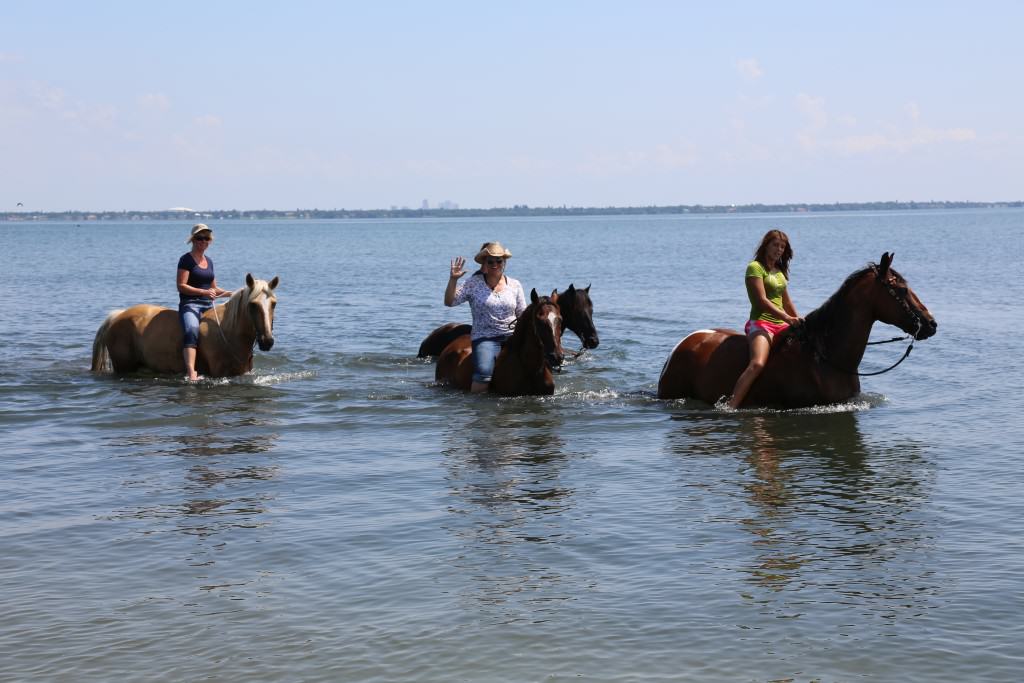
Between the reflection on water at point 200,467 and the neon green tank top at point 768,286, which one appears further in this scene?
the neon green tank top at point 768,286

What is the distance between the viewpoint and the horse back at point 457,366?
47.6 ft

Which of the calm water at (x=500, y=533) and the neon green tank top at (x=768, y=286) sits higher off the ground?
the neon green tank top at (x=768, y=286)

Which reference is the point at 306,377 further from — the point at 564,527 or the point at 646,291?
the point at 646,291

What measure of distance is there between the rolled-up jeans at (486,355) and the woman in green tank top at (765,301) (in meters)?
2.74

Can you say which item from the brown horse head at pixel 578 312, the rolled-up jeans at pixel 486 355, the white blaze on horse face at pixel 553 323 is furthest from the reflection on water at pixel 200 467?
the brown horse head at pixel 578 312

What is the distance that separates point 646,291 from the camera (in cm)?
4053

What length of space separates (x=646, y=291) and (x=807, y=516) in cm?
3200

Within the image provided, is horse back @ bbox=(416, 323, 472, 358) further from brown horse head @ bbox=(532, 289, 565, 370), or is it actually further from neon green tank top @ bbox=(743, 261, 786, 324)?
neon green tank top @ bbox=(743, 261, 786, 324)

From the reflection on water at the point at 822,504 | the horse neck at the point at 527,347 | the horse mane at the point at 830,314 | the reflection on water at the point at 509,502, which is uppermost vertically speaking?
the horse mane at the point at 830,314

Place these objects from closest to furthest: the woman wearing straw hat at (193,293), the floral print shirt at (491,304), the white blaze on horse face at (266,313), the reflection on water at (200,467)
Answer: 1. the reflection on water at (200,467)
2. the floral print shirt at (491,304)
3. the white blaze on horse face at (266,313)
4. the woman wearing straw hat at (193,293)

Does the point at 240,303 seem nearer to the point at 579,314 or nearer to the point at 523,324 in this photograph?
the point at 523,324

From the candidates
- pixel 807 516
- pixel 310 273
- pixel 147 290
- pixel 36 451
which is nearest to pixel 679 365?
pixel 807 516

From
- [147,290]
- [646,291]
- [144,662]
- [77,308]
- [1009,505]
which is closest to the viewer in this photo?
[144,662]

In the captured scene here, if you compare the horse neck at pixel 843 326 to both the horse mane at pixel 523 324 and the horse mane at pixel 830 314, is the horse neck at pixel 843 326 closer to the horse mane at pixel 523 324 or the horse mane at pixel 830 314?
the horse mane at pixel 830 314
